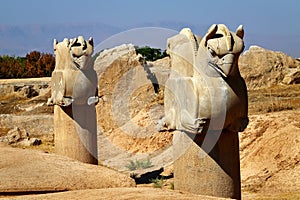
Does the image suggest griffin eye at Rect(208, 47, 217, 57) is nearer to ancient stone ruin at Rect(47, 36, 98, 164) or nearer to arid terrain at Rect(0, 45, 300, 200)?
arid terrain at Rect(0, 45, 300, 200)

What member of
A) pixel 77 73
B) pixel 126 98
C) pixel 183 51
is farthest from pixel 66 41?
pixel 126 98

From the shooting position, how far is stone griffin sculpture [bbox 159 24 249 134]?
5.57 metres

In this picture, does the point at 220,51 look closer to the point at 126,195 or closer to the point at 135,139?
the point at 126,195

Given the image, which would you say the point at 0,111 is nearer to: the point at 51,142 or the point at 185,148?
the point at 51,142

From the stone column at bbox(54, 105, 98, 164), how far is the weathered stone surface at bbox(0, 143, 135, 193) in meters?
3.31

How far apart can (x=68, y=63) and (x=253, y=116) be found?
5.23 metres

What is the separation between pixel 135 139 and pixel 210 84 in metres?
9.88

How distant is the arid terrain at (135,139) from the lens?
5.53m

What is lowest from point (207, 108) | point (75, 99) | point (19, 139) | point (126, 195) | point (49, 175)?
point (19, 139)

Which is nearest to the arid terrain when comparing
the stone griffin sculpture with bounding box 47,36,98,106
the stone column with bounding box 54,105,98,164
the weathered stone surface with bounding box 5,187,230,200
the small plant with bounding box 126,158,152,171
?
the weathered stone surface with bounding box 5,187,230,200

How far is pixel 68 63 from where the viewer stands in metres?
10.0

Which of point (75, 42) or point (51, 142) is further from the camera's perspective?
point (51, 142)

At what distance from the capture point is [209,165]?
595 centimetres

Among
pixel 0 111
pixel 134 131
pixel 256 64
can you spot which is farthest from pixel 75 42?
pixel 0 111
